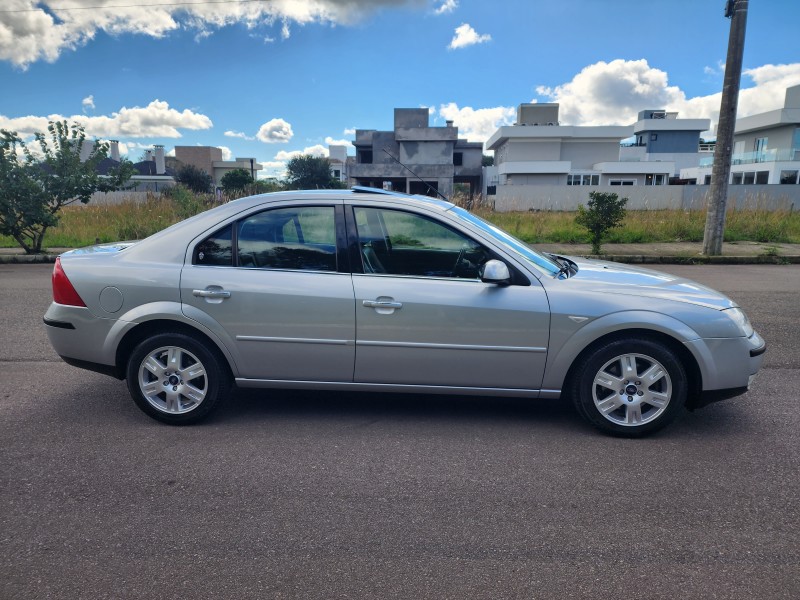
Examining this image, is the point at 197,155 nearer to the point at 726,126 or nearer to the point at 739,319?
the point at 726,126

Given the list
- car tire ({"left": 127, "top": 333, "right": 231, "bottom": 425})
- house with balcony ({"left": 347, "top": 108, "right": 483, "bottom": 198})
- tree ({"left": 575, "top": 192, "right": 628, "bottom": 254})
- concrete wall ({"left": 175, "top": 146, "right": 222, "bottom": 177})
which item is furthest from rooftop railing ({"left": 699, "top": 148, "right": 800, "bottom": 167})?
concrete wall ({"left": 175, "top": 146, "right": 222, "bottom": 177})

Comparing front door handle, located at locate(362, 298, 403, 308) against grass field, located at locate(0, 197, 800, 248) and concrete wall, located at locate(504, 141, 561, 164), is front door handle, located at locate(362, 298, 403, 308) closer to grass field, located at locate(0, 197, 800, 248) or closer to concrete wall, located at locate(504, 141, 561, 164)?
grass field, located at locate(0, 197, 800, 248)

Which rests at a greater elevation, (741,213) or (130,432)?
(741,213)

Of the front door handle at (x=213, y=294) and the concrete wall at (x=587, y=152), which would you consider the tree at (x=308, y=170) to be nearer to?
the concrete wall at (x=587, y=152)

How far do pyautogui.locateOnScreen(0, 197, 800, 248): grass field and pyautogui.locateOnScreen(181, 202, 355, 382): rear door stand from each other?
42.5ft

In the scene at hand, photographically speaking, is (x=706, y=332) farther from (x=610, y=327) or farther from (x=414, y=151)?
(x=414, y=151)

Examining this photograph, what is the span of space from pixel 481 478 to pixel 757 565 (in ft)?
4.58

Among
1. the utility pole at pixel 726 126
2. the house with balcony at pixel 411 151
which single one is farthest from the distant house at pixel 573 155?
the utility pole at pixel 726 126

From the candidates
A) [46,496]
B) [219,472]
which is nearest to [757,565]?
[219,472]

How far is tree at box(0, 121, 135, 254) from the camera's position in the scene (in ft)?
45.7

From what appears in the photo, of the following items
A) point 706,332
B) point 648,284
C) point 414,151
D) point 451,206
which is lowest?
point 706,332

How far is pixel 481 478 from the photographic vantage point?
3.53 meters

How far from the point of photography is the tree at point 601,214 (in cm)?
1430

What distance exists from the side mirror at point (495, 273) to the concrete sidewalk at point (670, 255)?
398 inches
